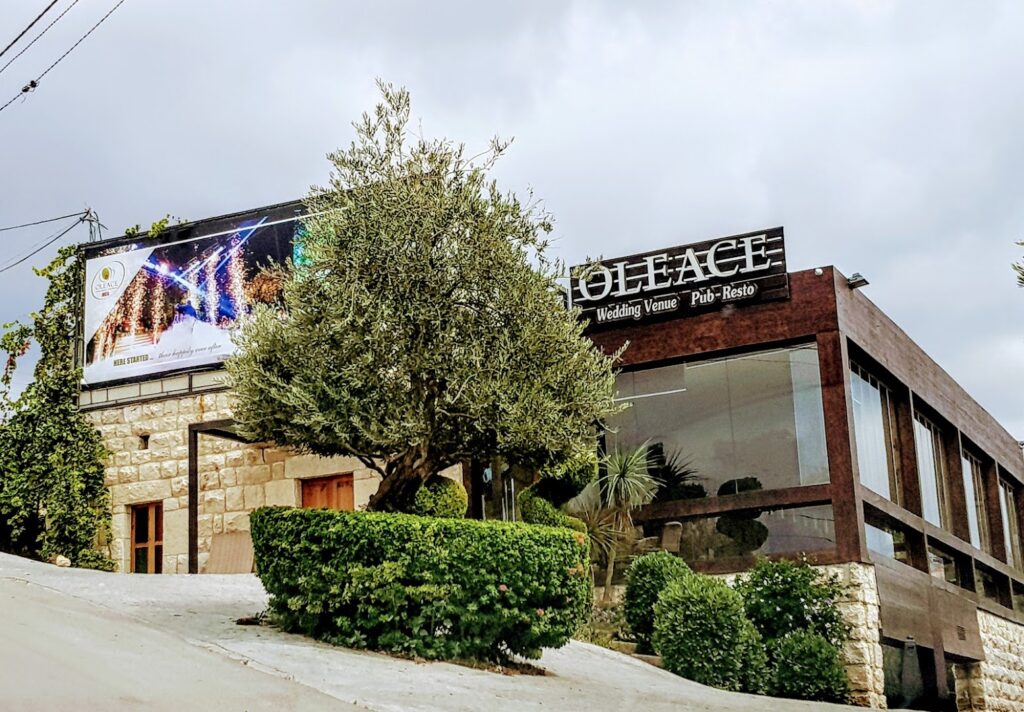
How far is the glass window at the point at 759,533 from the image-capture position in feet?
63.7

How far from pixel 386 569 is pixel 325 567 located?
64 cm

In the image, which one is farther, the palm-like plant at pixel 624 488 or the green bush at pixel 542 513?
the palm-like plant at pixel 624 488

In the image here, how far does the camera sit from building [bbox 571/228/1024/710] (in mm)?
19453

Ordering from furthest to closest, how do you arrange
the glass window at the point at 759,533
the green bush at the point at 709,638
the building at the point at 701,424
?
the building at the point at 701,424
the glass window at the point at 759,533
the green bush at the point at 709,638

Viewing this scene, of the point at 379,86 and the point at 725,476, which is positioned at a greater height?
the point at 379,86

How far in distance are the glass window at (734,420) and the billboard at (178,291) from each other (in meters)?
6.46

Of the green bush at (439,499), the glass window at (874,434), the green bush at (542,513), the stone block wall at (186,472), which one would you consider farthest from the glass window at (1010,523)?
the green bush at (439,499)

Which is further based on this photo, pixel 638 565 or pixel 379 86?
pixel 638 565

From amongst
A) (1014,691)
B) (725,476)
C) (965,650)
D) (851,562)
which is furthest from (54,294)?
(1014,691)

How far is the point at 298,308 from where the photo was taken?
14.1 metres

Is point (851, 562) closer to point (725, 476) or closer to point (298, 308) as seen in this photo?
point (725, 476)

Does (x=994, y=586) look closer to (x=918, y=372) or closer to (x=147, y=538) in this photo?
(x=918, y=372)

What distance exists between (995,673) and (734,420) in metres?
9.40

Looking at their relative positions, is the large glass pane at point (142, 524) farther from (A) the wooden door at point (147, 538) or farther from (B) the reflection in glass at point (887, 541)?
(B) the reflection in glass at point (887, 541)
